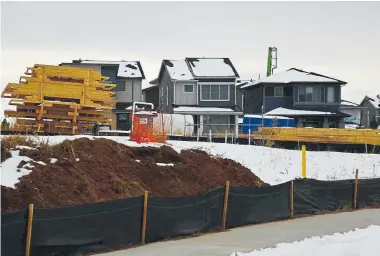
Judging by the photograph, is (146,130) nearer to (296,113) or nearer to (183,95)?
(183,95)

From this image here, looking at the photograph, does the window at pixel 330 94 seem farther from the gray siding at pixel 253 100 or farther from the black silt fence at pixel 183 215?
the black silt fence at pixel 183 215

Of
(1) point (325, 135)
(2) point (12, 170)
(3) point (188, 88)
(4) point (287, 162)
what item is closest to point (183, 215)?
(2) point (12, 170)

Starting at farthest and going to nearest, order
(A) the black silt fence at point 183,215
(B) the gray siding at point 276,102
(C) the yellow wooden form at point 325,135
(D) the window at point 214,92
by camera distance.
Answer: (B) the gray siding at point 276,102, (D) the window at point 214,92, (C) the yellow wooden form at point 325,135, (A) the black silt fence at point 183,215

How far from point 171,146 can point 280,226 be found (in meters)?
6.47

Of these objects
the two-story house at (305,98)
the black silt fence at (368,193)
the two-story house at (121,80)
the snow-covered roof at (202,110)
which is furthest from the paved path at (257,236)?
the two-story house at (305,98)

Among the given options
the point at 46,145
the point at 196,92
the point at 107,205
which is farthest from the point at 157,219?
the point at 196,92

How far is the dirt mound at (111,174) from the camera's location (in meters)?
12.3

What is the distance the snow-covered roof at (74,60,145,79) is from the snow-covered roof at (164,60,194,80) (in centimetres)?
269

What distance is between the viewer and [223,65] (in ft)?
166

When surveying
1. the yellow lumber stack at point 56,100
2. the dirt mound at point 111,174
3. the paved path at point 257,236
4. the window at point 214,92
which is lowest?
the paved path at point 257,236

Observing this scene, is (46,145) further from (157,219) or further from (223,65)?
(223,65)

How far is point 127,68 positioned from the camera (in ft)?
173

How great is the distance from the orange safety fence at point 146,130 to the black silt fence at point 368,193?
275 inches

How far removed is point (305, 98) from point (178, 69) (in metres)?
12.2
